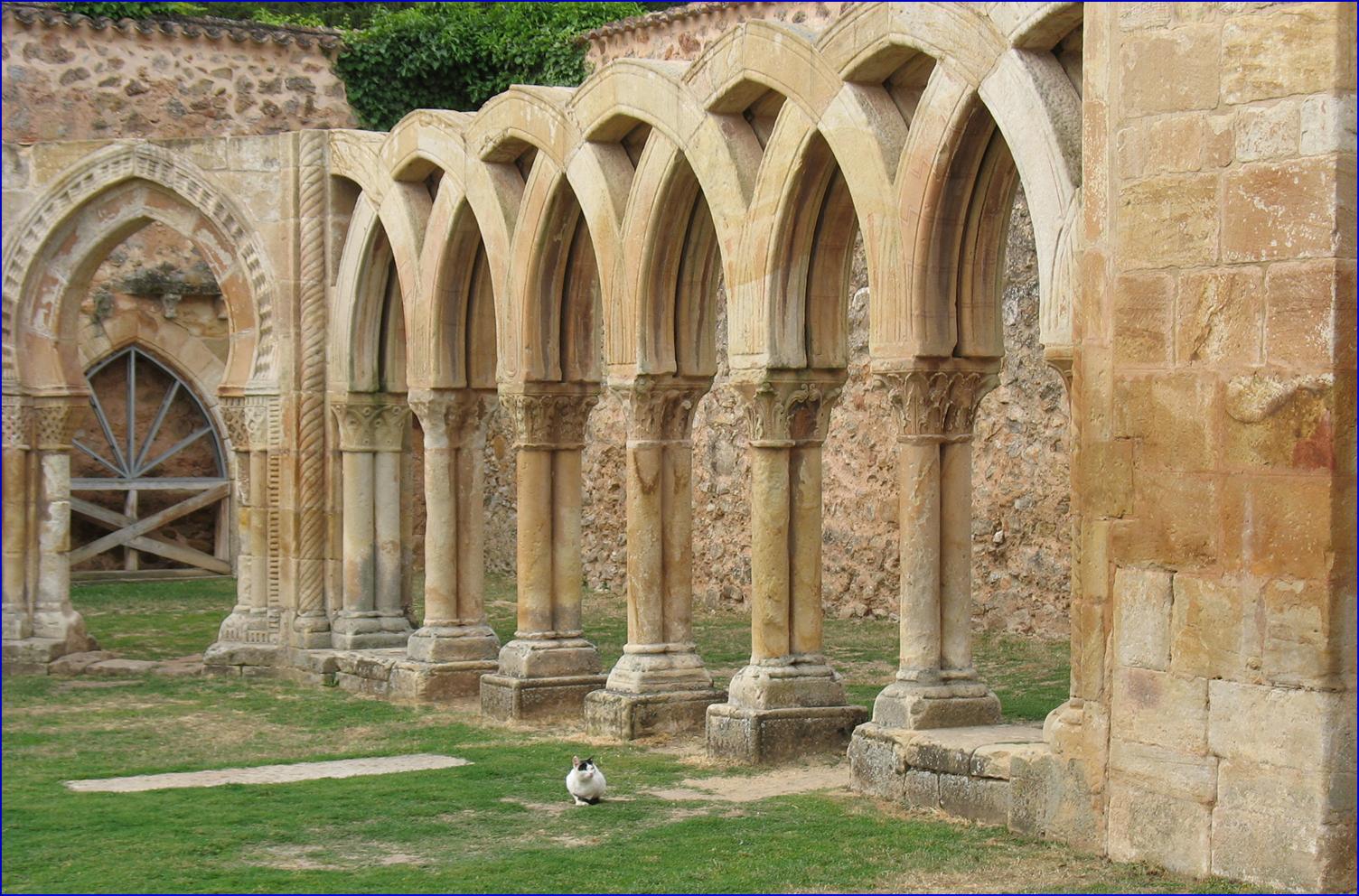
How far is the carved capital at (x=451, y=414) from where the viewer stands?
1353cm

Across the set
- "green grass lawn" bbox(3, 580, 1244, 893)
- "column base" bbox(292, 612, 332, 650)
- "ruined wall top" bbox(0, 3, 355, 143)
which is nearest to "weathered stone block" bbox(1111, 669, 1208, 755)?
"green grass lawn" bbox(3, 580, 1244, 893)

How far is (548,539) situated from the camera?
12.5 m

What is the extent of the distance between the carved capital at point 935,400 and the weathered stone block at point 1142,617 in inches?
71.8

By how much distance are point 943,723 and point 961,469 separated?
1.13 m

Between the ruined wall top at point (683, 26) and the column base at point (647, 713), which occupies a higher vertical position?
the ruined wall top at point (683, 26)

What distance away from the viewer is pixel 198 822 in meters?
9.11

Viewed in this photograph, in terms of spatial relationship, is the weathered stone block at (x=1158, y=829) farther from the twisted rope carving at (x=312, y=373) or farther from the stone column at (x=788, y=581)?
the twisted rope carving at (x=312, y=373)

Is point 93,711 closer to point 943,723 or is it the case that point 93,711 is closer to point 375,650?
point 375,650

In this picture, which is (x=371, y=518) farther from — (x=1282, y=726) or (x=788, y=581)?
(x=1282, y=726)

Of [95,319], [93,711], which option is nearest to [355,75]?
[95,319]

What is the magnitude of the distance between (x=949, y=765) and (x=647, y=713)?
8.84 feet

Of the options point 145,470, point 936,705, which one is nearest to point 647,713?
point 936,705

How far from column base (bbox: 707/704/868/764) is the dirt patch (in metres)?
0.17

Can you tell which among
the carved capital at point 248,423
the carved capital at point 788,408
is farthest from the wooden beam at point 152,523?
the carved capital at point 788,408
